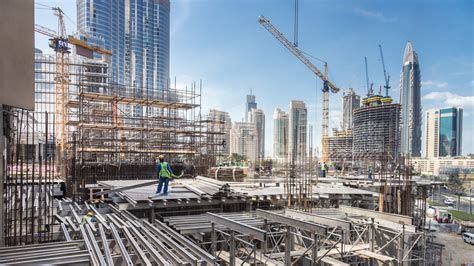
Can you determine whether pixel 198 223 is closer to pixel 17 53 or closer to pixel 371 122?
pixel 17 53

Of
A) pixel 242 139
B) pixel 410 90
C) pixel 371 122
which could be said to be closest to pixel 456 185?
pixel 371 122

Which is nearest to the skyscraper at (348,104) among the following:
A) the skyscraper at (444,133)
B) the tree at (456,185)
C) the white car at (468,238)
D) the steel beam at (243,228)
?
the skyscraper at (444,133)

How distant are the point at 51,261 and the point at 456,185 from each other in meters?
76.2

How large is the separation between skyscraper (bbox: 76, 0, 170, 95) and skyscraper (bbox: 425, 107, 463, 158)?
9797 centimetres

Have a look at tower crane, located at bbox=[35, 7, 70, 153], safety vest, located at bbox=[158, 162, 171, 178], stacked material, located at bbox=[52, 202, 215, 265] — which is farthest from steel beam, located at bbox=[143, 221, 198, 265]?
tower crane, located at bbox=[35, 7, 70, 153]

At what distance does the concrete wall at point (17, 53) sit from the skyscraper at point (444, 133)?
392 feet

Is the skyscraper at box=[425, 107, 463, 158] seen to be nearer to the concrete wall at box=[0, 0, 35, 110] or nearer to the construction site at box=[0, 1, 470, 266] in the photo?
the construction site at box=[0, 1, 470, 266]

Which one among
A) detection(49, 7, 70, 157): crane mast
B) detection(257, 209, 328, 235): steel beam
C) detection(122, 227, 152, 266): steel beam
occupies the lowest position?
detection(257, 209, 328, 235): steel beam

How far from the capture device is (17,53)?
5250mm

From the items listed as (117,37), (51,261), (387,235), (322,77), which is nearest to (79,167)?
(51,261)

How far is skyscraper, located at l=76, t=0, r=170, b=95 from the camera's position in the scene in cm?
6994

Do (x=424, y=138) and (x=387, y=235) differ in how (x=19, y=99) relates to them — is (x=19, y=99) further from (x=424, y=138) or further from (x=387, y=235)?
(x=424, y=138)

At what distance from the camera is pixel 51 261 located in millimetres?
3900

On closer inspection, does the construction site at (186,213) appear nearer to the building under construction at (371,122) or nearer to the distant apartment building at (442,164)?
the building under construction at (371,122)
